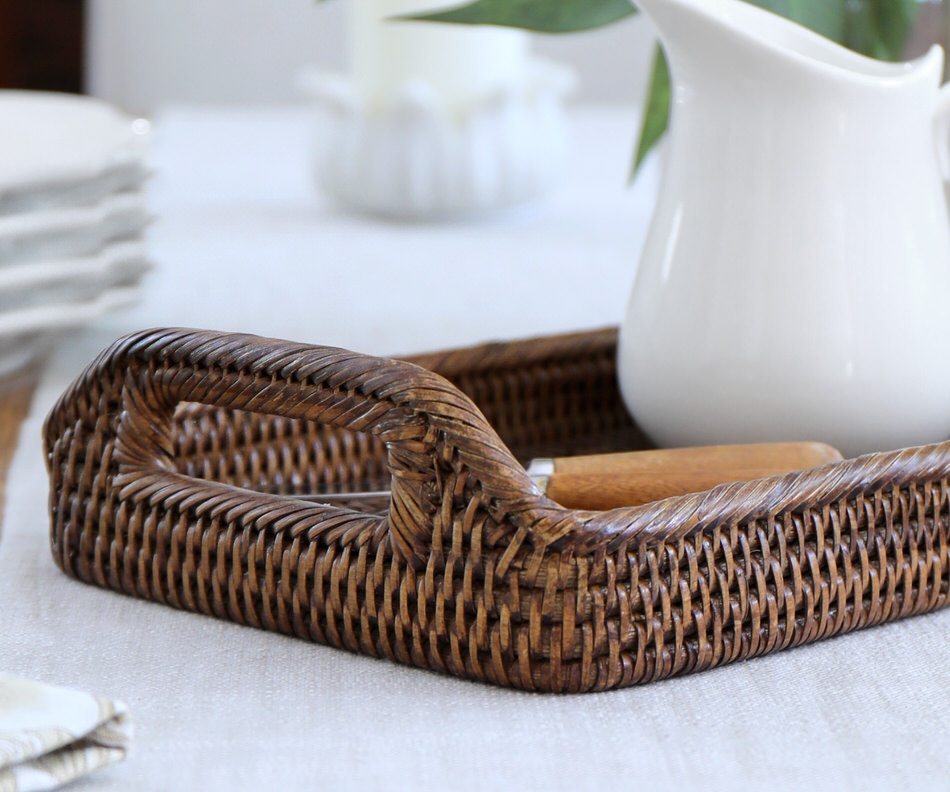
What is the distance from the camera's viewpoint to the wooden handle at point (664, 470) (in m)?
0.34

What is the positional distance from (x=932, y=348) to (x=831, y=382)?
4 cm

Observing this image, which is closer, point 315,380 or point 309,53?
point 315,380

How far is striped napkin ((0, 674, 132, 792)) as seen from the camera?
25cm

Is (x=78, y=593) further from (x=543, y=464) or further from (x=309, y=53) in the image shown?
(x=309, y=53)

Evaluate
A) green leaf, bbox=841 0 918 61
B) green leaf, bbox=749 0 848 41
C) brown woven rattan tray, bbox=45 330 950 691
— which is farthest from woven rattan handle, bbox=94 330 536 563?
green leaf, bbox=841 0 918 61

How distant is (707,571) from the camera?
30 centimetres

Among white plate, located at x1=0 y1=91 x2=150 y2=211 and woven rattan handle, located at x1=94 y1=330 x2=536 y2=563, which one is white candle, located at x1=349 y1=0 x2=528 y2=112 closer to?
white plate, located at x1=0 y1=91 x2=150 y2=211

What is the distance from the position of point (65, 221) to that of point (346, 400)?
33cm

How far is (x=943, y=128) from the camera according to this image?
0.41 metres

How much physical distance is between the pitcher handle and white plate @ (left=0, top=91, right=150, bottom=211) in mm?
376

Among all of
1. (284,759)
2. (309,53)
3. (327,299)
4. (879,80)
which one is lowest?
(309,53)

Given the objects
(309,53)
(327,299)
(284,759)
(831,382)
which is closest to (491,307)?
(327,299)

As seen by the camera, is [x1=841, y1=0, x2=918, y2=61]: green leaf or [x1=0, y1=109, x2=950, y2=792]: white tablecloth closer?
[x1=0, y1=109, x2=950, y2=792]: white tablecloth

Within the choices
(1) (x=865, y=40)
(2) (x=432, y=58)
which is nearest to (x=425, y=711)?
(1) (x=865, y=40)
